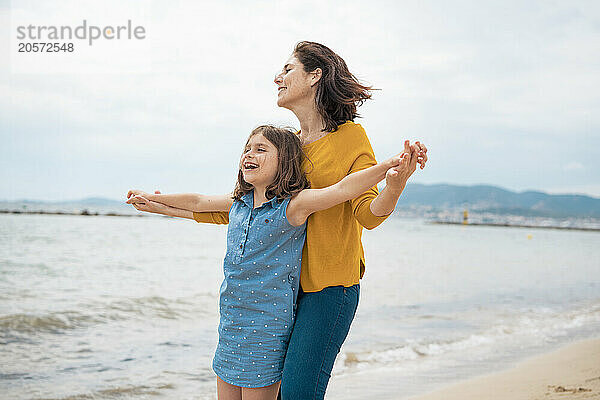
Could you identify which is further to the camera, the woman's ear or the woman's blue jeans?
the woman's ear

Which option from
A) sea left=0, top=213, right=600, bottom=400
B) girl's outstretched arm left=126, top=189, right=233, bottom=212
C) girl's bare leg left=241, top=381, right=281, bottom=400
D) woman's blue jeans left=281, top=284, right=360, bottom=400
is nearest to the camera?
woman's blue jeans left=281, top=284, right=360, bottom=400

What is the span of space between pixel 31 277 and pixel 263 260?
12027mm

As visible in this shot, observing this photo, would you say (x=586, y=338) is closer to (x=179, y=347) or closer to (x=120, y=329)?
(x=179, y=347)

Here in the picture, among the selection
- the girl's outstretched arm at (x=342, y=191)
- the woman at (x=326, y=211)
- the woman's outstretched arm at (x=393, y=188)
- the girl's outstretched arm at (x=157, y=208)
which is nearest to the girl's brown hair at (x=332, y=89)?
the woman at (x=326, y=211)

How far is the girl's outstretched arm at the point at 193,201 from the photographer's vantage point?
2820 millimetres

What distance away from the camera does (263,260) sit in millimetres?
2402

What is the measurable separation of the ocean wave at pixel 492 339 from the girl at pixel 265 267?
363 centimetres

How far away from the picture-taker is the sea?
5512 mm

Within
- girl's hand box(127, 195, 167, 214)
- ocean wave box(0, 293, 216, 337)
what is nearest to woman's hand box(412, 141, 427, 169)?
girl's hand box(127, 195, 167, 214)

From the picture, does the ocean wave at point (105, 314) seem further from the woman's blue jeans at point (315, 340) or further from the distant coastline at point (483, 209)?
the distant coastline at point (483, 209)

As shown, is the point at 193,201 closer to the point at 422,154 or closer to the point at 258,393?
the point at 258,393

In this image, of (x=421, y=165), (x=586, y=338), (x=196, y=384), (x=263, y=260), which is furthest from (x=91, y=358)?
(x=586, y=338)

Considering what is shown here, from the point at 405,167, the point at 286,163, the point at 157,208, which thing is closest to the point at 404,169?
the point at 405,167

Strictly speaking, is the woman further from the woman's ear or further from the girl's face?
the girl's face
